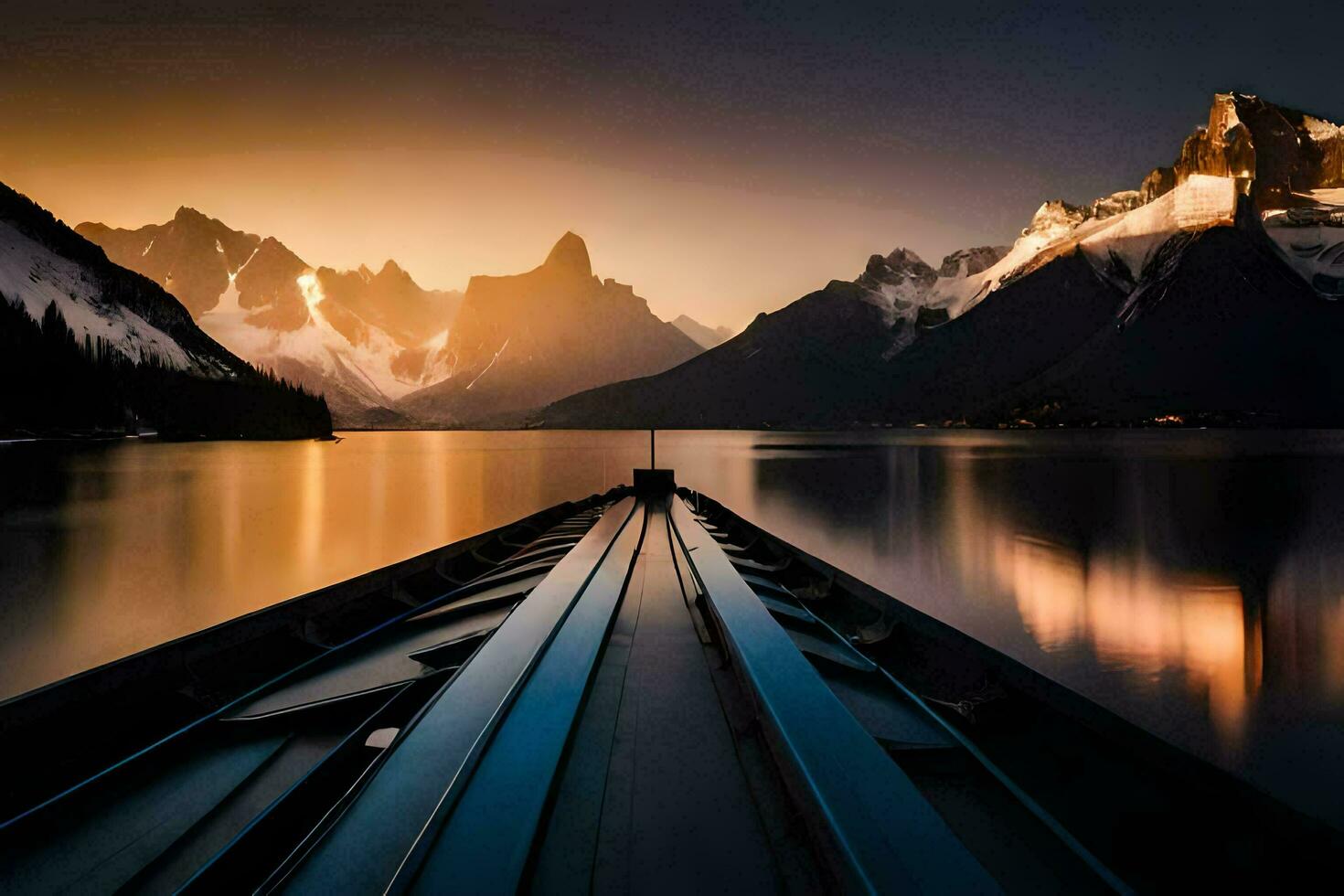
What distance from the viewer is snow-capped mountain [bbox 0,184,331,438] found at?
116 m

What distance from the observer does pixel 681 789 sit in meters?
2.91

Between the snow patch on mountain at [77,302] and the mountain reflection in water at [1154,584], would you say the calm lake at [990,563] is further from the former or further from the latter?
the snow patch on mountain at [77,302]

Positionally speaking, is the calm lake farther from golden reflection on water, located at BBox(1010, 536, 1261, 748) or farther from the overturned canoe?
the overturned canoe

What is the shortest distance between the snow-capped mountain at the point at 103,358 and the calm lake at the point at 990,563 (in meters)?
86.3

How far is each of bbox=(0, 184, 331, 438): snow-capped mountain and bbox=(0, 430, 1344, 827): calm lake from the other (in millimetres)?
86302

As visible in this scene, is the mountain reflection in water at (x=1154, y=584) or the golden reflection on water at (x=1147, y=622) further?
the golden reflection on water at (x=1147, y=622)

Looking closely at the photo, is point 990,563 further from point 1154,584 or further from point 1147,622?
point 1147,622

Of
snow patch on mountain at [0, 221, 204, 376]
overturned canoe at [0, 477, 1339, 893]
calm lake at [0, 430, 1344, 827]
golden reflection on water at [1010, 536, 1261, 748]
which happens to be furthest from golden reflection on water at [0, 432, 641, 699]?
snow patch on mountain at [0, 221, 204, 376]

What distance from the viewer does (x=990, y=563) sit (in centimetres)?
2077

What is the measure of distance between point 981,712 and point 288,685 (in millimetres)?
5286

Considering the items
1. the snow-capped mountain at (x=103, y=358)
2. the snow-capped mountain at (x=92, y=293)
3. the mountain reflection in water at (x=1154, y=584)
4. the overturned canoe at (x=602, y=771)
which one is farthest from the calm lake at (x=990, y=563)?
the snow-capped mountain at (x=92, y=293)

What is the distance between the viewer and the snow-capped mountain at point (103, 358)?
116438mm

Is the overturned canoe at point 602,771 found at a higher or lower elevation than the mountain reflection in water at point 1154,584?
higher

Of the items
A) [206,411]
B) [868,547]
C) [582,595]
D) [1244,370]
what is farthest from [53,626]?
[1244,370]
